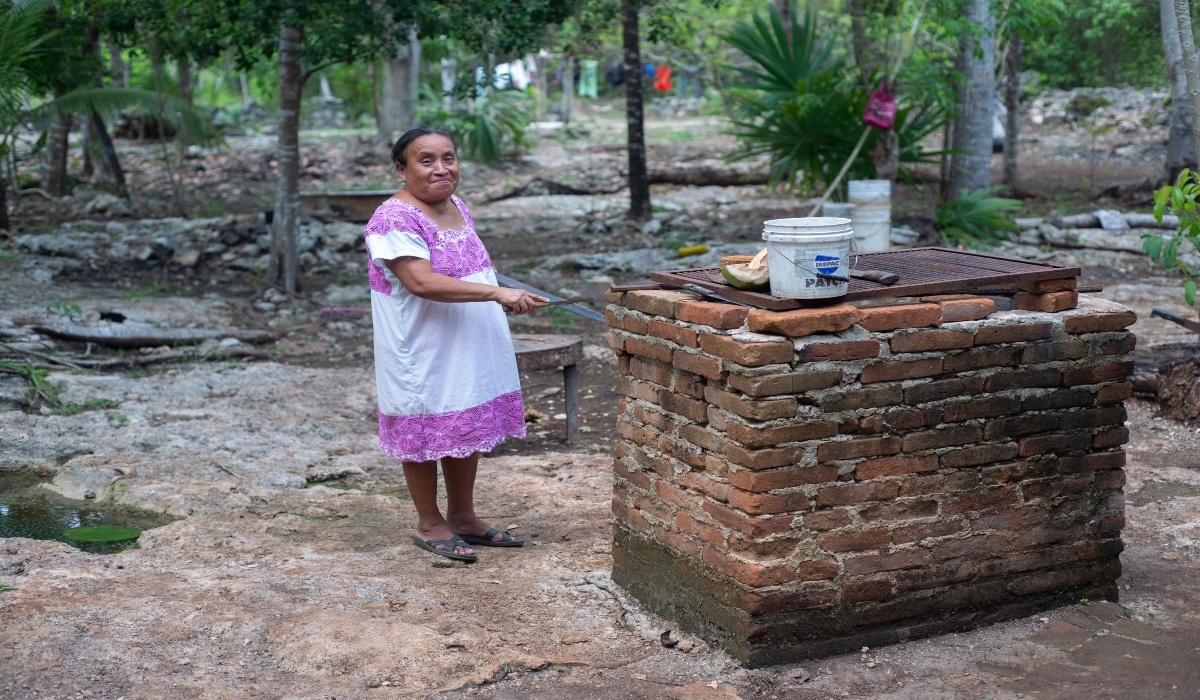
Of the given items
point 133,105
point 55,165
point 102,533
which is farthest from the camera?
point 55,165

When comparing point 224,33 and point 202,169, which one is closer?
point 224,33

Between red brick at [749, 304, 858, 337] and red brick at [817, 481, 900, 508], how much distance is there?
444 mm

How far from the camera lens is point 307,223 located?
11.4 meters

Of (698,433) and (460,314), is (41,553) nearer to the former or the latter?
(460,314)

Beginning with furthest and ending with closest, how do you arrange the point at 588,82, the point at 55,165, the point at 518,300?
the point at 588,82
the point at 55,165
the point at 518,300

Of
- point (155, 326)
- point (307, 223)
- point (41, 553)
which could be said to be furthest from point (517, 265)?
point (41, 553)

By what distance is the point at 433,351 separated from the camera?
11.3 feet

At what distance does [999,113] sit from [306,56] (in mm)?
17815

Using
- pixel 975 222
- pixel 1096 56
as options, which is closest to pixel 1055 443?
pixel 975 222

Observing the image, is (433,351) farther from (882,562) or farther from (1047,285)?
(1047,285)

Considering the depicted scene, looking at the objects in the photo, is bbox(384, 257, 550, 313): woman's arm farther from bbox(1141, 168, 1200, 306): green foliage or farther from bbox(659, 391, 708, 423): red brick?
bbox(1141, 168, 1200, 306): green foliage

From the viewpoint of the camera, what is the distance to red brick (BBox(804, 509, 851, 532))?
276cm

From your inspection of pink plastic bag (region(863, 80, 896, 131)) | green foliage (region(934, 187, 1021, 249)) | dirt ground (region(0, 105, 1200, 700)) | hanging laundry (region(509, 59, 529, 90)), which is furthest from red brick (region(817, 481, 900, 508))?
hanging laundry (region(509, 59, 529, 90))

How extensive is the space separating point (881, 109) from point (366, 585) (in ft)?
23.6
